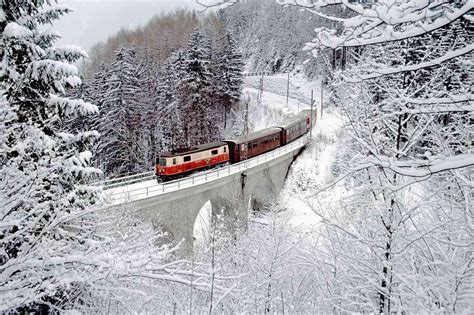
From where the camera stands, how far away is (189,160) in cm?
2052

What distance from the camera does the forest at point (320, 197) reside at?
2.37 m

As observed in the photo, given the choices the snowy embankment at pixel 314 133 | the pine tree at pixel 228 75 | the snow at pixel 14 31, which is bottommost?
the snowy embankment at pixel 314 133

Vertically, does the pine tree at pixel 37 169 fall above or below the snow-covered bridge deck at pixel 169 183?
above

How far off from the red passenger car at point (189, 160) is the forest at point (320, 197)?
3889mm

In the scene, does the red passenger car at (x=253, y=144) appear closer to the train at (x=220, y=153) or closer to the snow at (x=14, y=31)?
the train at (x=220, y=153)

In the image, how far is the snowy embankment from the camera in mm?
24989

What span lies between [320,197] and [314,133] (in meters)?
29.9

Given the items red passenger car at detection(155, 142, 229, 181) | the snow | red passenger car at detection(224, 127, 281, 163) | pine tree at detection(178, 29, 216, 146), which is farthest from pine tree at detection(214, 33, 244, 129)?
the snow

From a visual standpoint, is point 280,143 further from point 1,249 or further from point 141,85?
point 1,249

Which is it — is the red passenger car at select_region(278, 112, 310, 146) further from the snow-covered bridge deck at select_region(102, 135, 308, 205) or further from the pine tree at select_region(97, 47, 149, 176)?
the pine tree at select_region(97, 47, 149, 176)

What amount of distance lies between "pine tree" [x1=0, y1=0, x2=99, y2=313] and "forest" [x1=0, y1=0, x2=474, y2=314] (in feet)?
0.09

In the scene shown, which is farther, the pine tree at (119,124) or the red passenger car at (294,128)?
the red passenger car at (294,128)

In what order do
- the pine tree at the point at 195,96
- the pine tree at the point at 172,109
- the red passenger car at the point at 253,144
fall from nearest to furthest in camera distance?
the red passenger car at the point at 253,144, the pine tree at the point at 195,96, the pine tree at the point at 172,109

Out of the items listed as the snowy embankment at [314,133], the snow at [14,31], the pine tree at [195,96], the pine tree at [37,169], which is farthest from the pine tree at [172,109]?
the snow at [14,31]
